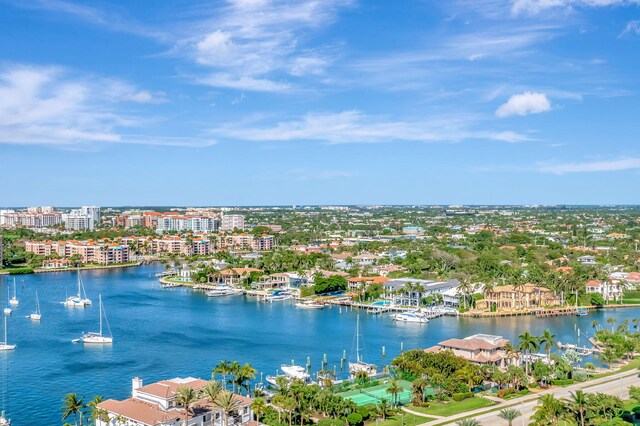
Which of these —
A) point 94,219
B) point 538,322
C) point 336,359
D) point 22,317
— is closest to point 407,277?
point 538,322

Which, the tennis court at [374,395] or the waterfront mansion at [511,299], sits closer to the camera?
the tennis court at [374,395]

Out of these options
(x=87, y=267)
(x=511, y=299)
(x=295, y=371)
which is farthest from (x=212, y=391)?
(x=87, y=267)

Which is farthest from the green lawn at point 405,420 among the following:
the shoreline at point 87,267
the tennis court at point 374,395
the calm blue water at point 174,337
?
the shoreline at point 87,267

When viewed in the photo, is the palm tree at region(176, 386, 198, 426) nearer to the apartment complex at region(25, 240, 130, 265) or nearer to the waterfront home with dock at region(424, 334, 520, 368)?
the waterfront home with dock at region(424, 334, 520, 368)

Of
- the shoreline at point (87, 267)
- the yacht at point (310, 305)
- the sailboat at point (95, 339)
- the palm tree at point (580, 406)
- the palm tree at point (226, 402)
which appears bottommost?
the yacht at point (310, 305)

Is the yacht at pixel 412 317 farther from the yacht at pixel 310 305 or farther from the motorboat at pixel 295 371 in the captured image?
the motorboat at pixel 295 371

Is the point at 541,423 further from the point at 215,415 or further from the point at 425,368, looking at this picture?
the point at 215,415

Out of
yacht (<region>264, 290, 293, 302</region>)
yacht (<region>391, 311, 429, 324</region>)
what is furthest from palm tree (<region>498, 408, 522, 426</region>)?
yacht (<region>264, 290, 293, 302</region>)
